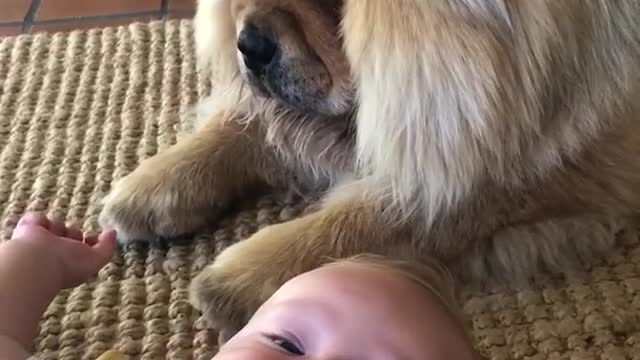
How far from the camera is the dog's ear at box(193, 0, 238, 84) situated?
1064mm

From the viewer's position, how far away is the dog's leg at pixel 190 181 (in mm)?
1050

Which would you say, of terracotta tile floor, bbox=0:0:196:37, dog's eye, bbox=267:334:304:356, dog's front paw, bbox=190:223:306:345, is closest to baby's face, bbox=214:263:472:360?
dog's eye, bbox=267:334:304:356

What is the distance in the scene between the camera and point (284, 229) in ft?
3.18

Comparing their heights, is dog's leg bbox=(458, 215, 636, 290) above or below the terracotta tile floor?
above

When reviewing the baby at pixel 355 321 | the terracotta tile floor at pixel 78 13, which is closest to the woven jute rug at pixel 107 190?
the baby at pixel 355 321

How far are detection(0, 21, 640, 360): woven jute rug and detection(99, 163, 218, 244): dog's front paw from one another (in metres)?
A: 0.02

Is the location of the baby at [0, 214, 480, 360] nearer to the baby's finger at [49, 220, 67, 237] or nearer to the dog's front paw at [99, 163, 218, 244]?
the baby's finger at [49, 220, 67, 237]

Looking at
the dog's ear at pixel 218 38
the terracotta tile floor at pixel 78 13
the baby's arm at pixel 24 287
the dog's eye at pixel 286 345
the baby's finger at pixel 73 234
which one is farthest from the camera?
the terracotta tile floor at pixel 78 13

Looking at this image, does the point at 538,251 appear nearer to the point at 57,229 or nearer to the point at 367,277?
the point at 367,277

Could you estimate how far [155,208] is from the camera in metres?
1.05

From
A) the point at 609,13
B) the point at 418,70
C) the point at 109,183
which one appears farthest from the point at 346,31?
the point at 109,183

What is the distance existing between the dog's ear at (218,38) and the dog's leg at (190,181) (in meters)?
0.05

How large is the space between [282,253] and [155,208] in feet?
0.52

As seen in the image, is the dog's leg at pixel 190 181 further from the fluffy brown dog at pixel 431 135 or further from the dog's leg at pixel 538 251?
the dog's leg at pixel 538 251
